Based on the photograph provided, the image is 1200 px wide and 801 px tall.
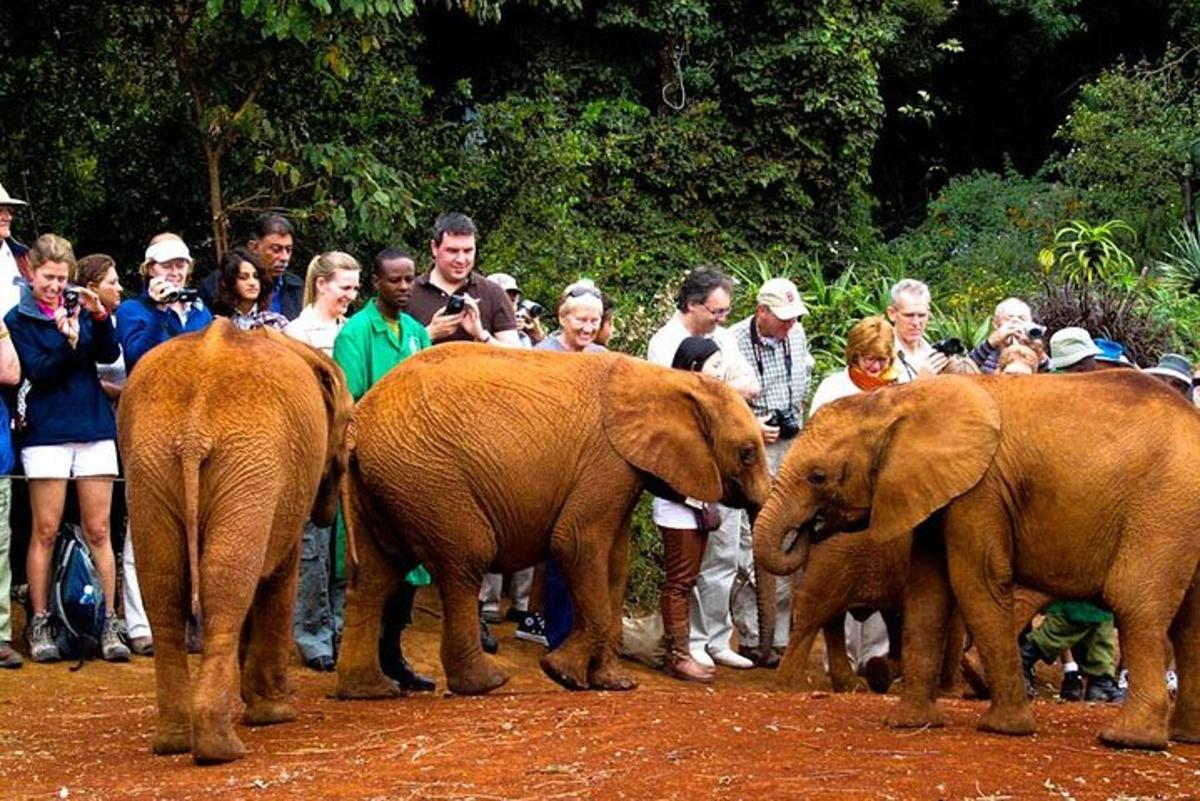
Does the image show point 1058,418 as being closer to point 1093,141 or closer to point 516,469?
point 516,469

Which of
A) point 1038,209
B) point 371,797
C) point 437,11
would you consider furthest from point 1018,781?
point 1038,209

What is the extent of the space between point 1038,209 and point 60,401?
16559 millimetres

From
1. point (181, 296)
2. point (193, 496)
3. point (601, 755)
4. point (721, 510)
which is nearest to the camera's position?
point (601, 755)

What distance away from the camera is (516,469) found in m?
10.9

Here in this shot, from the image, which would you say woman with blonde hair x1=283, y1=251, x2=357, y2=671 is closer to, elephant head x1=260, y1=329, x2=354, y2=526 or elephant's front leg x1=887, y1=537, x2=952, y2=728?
elephant head x1=260, y1=329, x2=354, y2=526

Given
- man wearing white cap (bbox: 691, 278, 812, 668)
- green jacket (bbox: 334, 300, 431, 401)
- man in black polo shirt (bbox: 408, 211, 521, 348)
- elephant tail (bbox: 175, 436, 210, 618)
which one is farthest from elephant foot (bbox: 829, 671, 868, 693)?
elephant tail (bbox: 175, 436, 210, 618)

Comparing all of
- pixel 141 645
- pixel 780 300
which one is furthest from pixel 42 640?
pixel 780 300

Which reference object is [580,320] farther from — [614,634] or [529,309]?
[614,634]

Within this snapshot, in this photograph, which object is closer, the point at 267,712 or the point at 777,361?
the point at 267,712

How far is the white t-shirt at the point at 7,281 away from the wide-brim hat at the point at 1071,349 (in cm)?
603

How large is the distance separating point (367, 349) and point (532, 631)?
8.95ft

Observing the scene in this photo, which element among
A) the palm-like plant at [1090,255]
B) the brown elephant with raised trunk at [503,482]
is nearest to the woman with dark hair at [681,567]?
the brown elephant with raised trunk at [503,482]

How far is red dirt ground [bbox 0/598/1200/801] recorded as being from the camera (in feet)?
26.4

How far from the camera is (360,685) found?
10.8 meters
